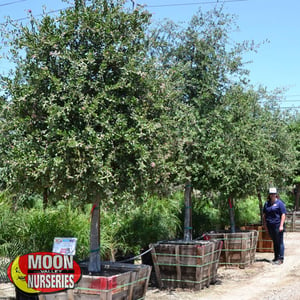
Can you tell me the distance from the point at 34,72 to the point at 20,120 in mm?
616

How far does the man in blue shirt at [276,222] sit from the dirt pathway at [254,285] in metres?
0.27

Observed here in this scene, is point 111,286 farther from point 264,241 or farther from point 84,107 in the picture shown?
point 264,241

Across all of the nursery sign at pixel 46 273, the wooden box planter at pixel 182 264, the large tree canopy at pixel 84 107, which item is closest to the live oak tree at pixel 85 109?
the large tree canopy at pixel 84 107

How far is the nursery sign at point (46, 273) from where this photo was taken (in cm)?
531

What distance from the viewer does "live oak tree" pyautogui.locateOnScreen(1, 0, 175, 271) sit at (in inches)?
190

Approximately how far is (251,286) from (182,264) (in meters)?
1.45

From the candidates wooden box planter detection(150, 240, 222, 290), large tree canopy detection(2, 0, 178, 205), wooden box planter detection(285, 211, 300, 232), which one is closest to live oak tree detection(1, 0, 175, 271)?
large tree canopy detection(2, 0, 178, 205)

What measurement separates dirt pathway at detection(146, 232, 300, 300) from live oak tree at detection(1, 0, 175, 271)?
7.13 feet

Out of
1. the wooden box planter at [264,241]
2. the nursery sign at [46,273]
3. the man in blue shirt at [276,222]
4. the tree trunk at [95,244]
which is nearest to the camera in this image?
the nursery sign at [46,273]

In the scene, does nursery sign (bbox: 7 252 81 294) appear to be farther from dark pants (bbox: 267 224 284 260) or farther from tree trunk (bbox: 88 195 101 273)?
dark pants (bbox: 267 224 284 260)

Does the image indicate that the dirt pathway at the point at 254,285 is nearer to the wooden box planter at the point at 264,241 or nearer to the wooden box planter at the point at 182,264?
the wooden box planter at the point at 182,264

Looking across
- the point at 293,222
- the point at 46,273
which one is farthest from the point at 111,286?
the point at 293,222

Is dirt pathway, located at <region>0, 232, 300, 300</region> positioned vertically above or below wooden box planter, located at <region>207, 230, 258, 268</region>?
below

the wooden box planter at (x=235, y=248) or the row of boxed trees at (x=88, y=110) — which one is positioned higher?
the row of boxed trees at (x=88, y=110)
